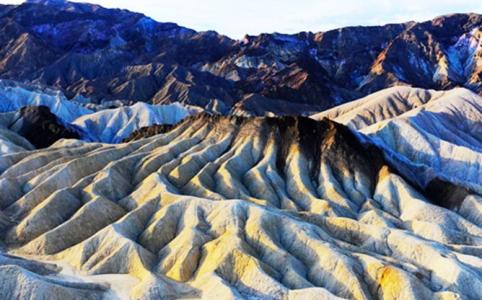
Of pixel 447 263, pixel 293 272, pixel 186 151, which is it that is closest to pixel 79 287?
pixel 293 272

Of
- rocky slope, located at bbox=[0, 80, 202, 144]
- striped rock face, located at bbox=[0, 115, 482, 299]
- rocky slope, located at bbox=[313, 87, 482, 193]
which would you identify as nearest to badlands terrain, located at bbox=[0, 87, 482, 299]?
striped rock face, located at bbox=[0, 115, 482, 299]

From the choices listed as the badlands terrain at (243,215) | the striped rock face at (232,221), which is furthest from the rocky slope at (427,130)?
the striped rock face at (232,221)

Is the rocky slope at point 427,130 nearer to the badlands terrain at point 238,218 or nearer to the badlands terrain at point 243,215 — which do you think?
the badlands terrain at point 243,215

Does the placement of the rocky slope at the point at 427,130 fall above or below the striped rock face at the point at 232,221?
below

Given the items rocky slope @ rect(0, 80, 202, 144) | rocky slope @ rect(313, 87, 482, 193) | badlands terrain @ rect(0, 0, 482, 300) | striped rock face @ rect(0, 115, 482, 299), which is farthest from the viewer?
rocky slope @ rect(0, 80, 202, 144)

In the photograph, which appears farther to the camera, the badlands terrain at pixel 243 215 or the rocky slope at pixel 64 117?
the rocky slope at pixel 64 117

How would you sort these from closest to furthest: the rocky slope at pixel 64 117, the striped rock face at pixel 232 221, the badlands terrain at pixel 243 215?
the striped rock face at pixel 232 221 → the badlands terrain at pixel 243 215 → the rocky slope at pixel 64 117

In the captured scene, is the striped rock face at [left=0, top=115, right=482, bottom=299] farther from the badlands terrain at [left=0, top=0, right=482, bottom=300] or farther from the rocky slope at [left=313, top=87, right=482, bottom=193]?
the rocky slope at [left=313, top=87, right=482, bottom=193]

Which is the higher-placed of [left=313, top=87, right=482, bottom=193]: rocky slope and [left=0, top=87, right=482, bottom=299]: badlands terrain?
[left=0, top=87, right=482, bottom=299]: badlands terrain

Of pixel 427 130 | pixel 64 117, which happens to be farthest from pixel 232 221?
pixel 64 117
